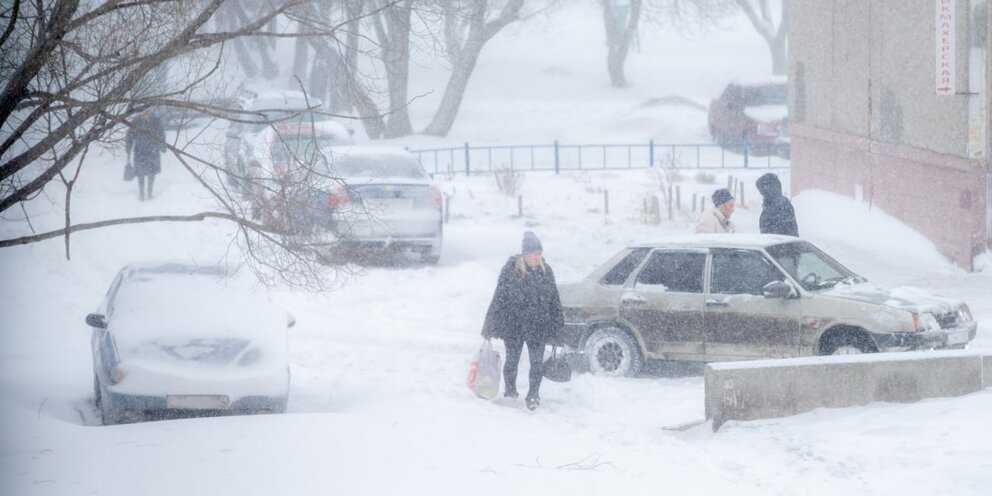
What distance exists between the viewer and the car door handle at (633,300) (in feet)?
37.1

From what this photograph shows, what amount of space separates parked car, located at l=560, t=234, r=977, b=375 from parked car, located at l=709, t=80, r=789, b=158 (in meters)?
17.0

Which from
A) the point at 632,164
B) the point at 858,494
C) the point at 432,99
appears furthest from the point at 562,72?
the point at 858,494

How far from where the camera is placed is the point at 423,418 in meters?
9.58

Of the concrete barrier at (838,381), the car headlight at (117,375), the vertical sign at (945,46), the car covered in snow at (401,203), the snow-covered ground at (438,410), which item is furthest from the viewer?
the car covered in snow at (401,203)

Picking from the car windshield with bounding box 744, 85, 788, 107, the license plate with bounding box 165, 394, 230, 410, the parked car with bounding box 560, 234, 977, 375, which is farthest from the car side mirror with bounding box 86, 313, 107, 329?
the car windshield with bounding box 744, 85, 788, 107

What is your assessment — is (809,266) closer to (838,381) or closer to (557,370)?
(838,381)

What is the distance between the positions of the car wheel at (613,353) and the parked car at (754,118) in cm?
1713

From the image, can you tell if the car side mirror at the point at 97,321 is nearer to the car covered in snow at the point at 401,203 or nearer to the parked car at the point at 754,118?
the car covered in snow at the point at 401,203

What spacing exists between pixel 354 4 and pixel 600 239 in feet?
36.1

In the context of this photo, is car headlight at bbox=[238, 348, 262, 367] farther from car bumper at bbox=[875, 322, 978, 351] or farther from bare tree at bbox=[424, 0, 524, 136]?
bare tree at bbox=[424, 0, 524, 136]

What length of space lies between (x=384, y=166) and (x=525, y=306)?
7124 mm

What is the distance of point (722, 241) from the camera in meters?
11.1

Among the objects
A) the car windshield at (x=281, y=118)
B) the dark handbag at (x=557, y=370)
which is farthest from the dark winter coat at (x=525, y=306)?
the car windshield at (x=281, y=118)

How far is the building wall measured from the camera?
15.5 metres
